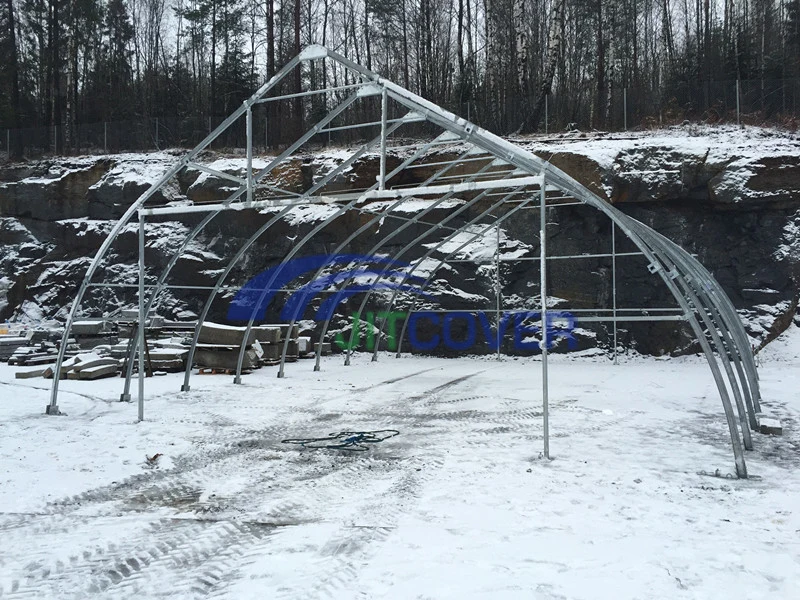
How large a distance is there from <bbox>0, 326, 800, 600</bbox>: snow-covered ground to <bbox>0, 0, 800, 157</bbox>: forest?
1694 centimetres

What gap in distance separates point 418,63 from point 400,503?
28.9 meters

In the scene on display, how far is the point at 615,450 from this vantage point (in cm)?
807

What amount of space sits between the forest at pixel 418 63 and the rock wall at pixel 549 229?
374cm

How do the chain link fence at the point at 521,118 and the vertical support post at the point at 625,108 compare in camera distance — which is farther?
the vertical support post at the point at 625,108

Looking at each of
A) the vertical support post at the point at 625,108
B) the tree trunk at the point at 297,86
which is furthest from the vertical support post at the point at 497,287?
the tree trunk at the point at 297,86

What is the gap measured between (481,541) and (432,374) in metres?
11.3

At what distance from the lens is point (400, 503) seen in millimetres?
6141

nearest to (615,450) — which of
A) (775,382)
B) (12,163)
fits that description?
(775,382)

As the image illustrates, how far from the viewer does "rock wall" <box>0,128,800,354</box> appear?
1872 cm

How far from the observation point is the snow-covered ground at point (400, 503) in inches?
175

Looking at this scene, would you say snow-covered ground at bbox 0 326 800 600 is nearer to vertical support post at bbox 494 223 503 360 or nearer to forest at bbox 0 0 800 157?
vertical support post at bbox 494 223 503 360

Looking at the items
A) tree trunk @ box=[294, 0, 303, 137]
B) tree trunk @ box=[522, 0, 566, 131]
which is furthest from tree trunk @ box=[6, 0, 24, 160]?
tree trunk @ box=[522, 0, 566, 131]

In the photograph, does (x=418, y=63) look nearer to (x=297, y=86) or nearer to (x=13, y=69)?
(x=297, y=86)

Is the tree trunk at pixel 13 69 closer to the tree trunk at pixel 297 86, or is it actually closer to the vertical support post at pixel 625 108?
the tree trunk at pixel 297 86
